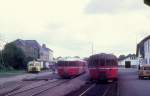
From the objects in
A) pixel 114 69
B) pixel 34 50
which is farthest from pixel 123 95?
pixel 34 50

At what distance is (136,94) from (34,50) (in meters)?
126

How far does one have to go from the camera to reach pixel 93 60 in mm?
42406

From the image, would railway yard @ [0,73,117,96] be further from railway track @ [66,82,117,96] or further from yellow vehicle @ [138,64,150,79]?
yellow vehicle @ [138,64,150,79]

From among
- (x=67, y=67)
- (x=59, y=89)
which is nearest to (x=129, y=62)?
(x=67, y=67)

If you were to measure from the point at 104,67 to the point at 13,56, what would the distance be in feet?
200

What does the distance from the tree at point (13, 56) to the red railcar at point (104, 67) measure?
5892cm

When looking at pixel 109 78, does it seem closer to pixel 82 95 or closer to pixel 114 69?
Answer: pixel 114 69

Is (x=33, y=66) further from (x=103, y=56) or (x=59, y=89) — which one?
(x=59, y=89)

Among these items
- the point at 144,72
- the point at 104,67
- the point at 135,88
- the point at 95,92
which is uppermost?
the point at 104,67

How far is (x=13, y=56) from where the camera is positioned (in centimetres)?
10019

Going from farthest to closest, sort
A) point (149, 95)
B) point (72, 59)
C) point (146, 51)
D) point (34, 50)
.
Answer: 1. point (34, 50)
2. point (146, 51)
3. point (72, 59)
4. point (149, 95)

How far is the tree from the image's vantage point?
9964 centimetres

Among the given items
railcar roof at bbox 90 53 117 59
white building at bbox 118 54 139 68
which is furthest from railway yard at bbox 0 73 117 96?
white building at bbox 118 54 139 68

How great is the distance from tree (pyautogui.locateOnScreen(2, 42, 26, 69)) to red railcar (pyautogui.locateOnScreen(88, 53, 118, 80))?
58.9 meters
